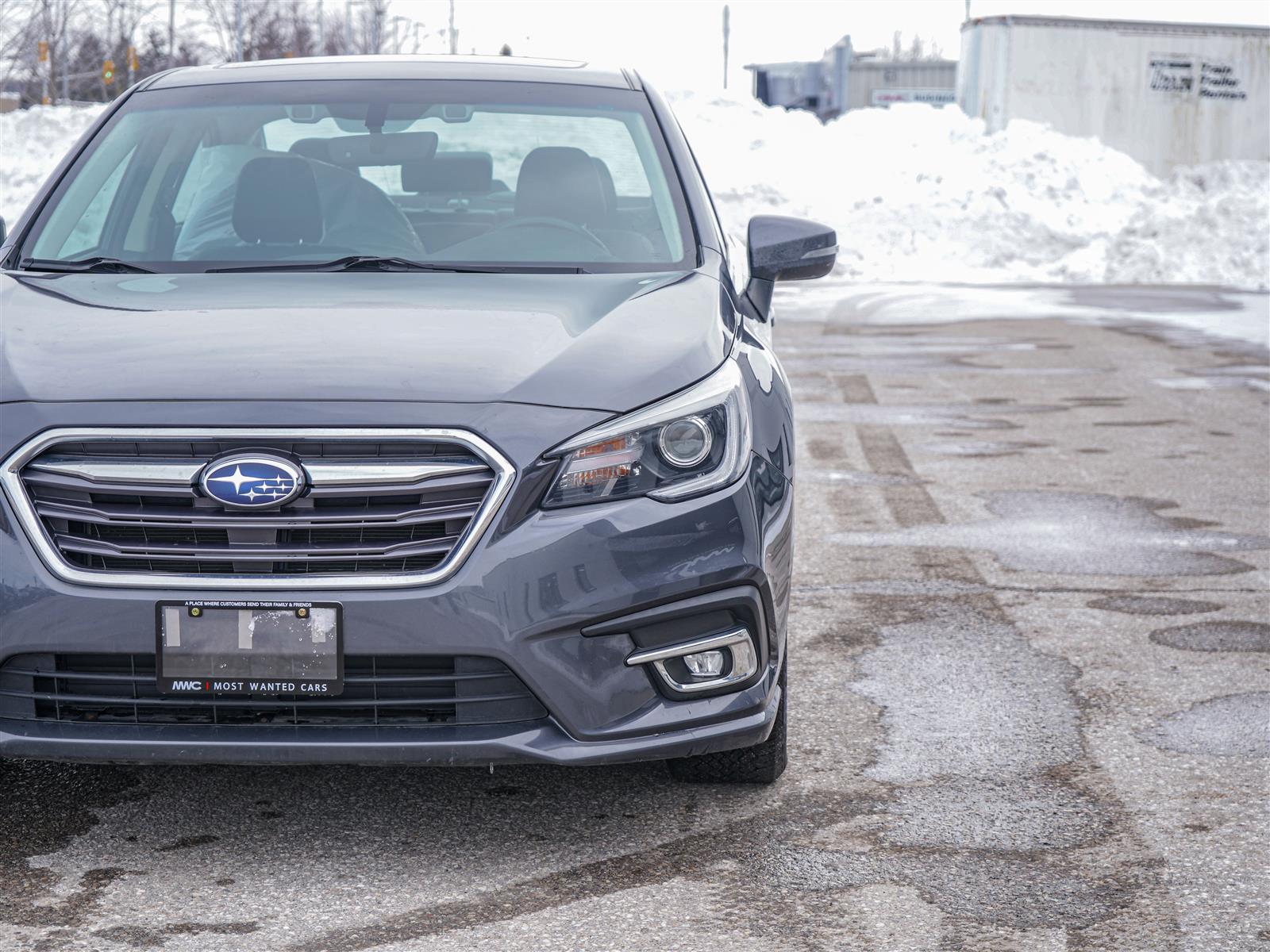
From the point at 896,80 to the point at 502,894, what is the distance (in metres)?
45.1

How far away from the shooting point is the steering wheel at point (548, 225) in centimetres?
410

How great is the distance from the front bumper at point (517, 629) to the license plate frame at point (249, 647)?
0.07ft

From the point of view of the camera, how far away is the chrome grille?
288cm

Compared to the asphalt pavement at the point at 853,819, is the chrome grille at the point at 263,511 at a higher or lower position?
higher

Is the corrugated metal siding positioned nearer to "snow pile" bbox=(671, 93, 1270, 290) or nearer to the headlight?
"snow pile" bbox=(671, 93, 1270, 290)

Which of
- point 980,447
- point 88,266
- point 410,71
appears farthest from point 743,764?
point 980,447

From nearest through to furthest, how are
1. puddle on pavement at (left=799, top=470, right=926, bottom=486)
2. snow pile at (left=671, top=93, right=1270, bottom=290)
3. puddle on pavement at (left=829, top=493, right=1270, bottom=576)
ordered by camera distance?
puddle on pavement at (left=829, top=493, right=1270, bottom=576) → puddle on pavement at (left=799, top=470, right=926, bottom=486) → snow pile at (left=671, top=93, right=1270, bottom=290)

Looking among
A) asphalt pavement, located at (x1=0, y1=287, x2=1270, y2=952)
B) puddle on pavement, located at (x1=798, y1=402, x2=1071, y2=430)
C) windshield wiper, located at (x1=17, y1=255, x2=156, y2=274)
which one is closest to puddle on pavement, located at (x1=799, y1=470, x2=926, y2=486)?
asphalt pavement, located at (x1=0, y1=287, x2=1270, y2=952)

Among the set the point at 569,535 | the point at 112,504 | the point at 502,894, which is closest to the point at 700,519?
the point at 569,535

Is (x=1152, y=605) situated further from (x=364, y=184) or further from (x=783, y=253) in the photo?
(x=364, y=184)

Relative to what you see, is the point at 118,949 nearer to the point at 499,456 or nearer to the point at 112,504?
the point at 112,504

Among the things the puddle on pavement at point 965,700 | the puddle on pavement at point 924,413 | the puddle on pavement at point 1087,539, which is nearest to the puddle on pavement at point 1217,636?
the puddle on pavement at point 965,700

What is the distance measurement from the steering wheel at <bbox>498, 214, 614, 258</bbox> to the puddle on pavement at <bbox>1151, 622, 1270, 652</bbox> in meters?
2.13

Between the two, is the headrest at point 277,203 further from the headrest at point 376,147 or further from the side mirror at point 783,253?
the side mirror at point 783,253
